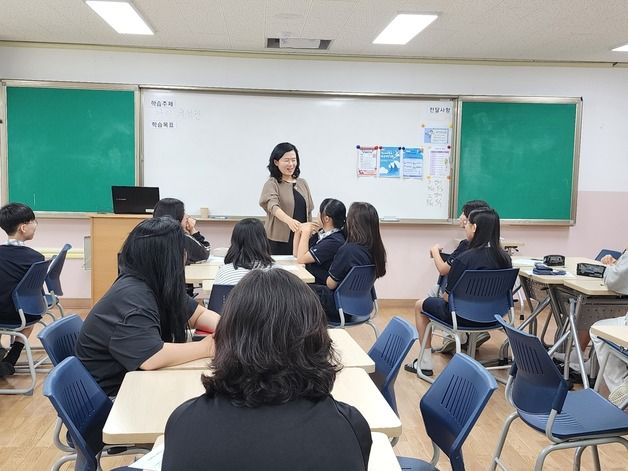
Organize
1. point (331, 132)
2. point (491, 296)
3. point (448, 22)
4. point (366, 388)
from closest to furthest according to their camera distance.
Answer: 1. point (366, 388)
2. point (491, 296)
3. point (448, 22)
4. point (331, 132)

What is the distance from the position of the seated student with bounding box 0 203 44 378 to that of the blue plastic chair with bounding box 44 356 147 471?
2297 mm

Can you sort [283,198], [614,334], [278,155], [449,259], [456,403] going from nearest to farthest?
[456,403] → [614,334] → [449,259] → [278,155] → [283,198]

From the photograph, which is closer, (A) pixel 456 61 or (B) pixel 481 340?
(B) pixel 481 340

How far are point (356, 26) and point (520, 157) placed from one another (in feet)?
8.37

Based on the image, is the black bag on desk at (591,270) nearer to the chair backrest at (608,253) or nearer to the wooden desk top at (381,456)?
the chair backrest at (608,253)

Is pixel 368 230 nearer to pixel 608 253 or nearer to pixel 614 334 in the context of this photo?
pixel 614 334

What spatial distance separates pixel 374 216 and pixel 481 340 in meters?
1.70

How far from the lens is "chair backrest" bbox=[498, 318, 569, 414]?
7.27 feet

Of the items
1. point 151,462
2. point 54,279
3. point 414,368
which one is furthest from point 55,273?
point 151,462

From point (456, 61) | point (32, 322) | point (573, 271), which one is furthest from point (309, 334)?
point (456, 61)

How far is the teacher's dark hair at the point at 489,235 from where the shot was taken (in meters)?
4.04

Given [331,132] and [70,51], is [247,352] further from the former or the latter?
[70,51]

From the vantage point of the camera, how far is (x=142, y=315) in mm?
2061

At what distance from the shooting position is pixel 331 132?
6.38 meters
